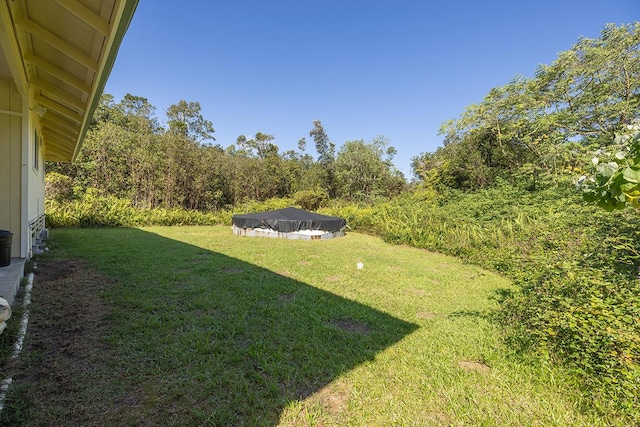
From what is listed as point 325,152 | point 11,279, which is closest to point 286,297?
point 11,279

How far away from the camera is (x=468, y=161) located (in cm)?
1184

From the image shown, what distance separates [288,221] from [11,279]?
685 cm

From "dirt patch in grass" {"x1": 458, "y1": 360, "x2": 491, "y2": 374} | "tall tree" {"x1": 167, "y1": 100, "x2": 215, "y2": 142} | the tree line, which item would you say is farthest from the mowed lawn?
"tall tree" {"x1": 167, "y1": 100, "x2": 215, "y2": 142}

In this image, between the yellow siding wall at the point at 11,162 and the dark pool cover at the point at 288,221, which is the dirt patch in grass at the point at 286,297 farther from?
the dark pool cover at the point at 288,221

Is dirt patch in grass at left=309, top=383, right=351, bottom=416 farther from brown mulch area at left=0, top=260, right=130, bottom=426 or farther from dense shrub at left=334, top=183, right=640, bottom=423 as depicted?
dense shrub at left=334, top=183, right=640, bottom=423

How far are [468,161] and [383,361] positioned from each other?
1157 cm

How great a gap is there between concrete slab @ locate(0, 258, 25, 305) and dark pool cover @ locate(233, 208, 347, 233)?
6260 millimetres

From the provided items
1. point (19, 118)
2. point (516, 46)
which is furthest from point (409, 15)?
point (19, 118)

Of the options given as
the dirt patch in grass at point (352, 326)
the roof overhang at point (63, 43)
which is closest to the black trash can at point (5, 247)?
the roof overhang at point (63, 43)

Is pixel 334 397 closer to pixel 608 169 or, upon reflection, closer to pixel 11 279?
pixel 608 169

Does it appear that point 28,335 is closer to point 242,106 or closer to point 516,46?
point 516,46

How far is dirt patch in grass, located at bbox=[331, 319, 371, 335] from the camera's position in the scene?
2.86 metres

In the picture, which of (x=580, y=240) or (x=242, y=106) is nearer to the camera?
(x=580, y=240)

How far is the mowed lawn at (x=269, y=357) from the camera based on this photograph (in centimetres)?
167
